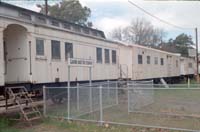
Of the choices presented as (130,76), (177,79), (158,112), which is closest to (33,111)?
(158,112)

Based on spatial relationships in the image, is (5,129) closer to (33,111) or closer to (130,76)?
(33,111)

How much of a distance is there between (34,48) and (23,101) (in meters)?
2.01

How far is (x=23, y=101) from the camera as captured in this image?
1108cm

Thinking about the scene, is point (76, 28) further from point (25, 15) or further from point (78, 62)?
point (25, 15)

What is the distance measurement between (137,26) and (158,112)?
6074 cm

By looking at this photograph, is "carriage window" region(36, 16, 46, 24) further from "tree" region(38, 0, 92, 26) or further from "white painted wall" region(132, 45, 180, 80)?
"tree" region(38, 0, 92, 26)

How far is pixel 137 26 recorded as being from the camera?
7094 centimetres

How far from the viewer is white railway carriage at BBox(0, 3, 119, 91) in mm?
11125

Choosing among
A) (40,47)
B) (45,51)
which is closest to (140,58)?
(45,51)

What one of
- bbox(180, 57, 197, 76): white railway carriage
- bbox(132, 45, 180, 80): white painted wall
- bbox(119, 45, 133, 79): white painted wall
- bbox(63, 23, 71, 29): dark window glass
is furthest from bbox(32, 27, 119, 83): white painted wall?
bbox(180, 57, 197, 76): white railway carriage

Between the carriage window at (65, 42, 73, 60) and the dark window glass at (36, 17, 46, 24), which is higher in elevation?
the dark window glass at (36, 17, 46, 24)

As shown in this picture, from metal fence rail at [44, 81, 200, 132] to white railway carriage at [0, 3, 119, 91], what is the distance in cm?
94

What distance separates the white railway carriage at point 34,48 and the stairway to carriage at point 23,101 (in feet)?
1.36

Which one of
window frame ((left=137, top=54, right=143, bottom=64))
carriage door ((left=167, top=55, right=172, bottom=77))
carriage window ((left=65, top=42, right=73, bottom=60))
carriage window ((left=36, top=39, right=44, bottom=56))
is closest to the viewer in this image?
carriage window ((left=36, top=39, right=44, bottom=56))
